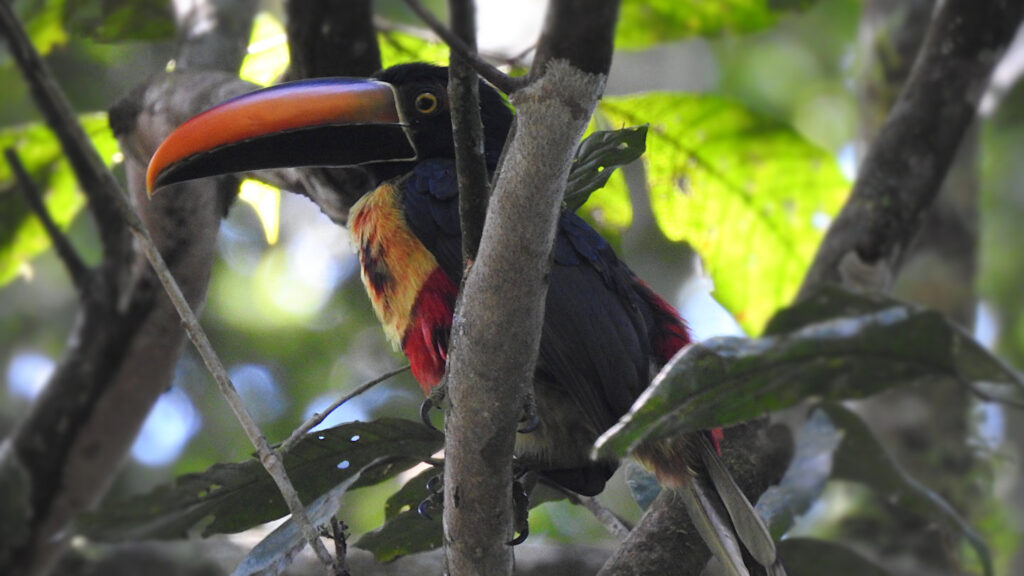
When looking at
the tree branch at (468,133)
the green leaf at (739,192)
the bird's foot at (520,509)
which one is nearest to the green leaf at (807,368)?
the tree branch at (468,133)

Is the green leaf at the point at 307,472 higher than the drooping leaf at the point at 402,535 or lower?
higher

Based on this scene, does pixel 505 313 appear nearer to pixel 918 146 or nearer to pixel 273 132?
pixel 273 132

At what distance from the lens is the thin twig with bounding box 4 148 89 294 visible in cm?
341

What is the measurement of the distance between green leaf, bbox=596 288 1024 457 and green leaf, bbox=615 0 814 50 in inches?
92.0

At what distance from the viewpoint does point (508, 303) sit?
168 centimetres

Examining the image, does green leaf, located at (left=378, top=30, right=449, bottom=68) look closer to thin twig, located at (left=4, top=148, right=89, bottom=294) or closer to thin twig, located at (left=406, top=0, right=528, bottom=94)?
thin twig, located at (left=4, top=148, right=89, bottom=294)

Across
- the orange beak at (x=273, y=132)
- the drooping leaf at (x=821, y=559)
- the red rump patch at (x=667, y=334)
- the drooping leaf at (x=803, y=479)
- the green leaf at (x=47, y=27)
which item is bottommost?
the drooping leaf at (x=821, y=559)

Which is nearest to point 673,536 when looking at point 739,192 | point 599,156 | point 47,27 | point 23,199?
point 599,156

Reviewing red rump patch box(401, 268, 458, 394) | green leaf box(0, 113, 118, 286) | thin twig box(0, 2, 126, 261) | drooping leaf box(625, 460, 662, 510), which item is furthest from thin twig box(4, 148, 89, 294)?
drooping leaf box(625, 460, 662, 510)

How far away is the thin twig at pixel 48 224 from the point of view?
3408 mm

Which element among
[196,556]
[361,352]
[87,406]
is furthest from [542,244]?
[361,352]

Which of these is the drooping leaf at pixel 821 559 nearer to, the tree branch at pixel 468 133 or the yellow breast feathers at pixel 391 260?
the yellow breast feathers at pixel 391 260

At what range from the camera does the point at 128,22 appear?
3.56m

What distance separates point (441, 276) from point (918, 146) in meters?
1.70
